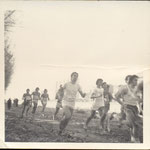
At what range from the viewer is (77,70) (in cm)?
42

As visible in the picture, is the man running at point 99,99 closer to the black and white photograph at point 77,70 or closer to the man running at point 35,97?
the black and white photograph at point 77,70

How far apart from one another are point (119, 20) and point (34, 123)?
0.86 feet

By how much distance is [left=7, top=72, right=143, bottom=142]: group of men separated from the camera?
0.42m

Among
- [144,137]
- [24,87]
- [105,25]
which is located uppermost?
[105,25]

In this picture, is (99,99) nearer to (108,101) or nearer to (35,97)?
(108,101)

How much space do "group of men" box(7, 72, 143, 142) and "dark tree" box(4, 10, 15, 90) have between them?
5cm

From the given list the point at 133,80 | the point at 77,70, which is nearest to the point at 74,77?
the point at 77,70

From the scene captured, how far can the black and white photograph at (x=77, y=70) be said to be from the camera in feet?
1.37

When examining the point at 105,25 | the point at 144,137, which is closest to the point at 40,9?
the point at 105,25

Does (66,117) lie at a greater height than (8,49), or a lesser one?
lesser

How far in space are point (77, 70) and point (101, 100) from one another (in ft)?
0.25

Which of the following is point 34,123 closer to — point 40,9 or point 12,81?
point 12,81

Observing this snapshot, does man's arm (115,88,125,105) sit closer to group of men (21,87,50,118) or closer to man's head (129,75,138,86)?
man's head (129,75,138,86)

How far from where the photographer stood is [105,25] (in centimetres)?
42
